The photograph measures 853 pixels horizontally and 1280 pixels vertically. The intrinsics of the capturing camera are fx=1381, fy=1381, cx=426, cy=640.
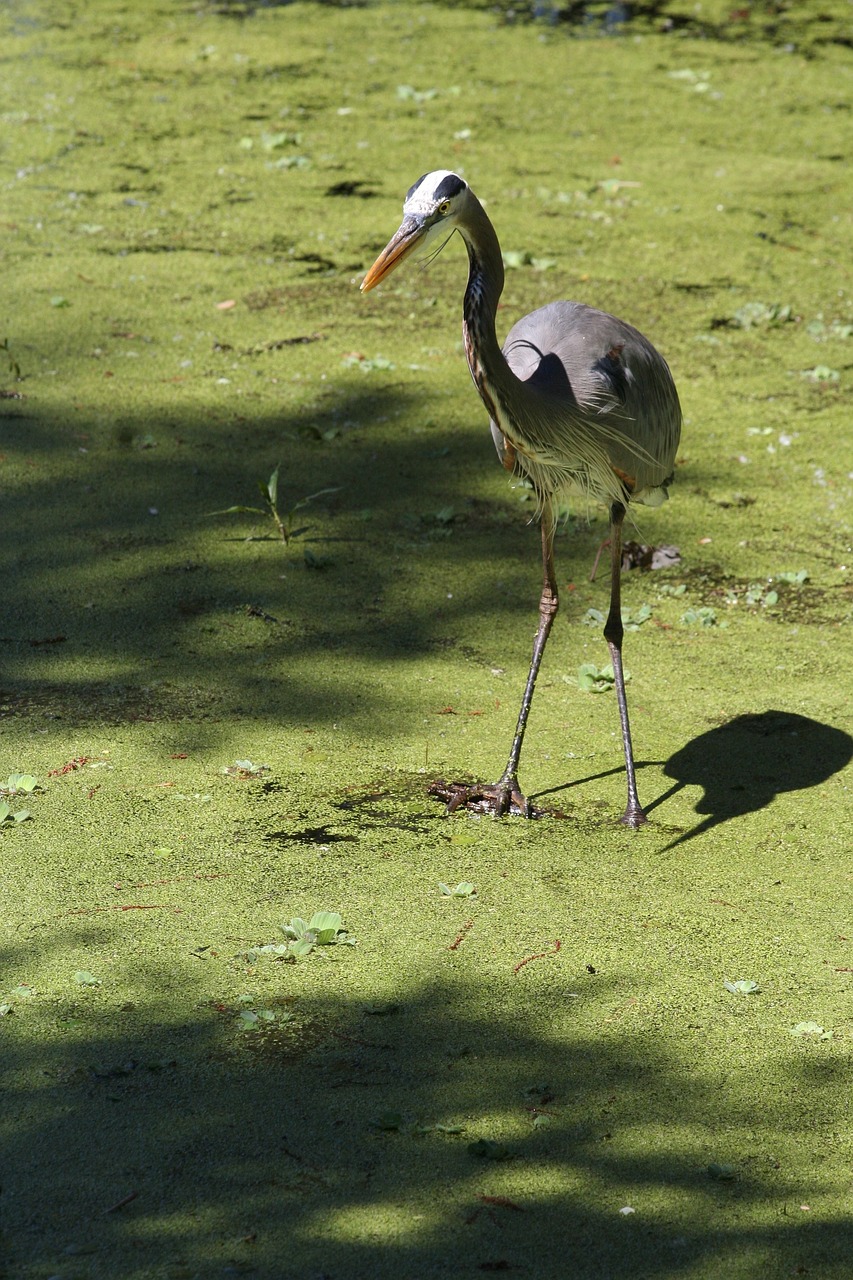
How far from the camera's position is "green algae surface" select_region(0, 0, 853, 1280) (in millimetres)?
2152

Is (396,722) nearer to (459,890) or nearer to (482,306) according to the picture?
(459,890)

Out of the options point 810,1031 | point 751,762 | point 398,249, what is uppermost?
point 398,249

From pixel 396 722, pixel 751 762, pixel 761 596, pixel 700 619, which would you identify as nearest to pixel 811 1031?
pixel 751 762

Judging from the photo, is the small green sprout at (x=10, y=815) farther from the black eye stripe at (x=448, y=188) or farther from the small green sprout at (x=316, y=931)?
the black eye stripe at (x=448, y=188)

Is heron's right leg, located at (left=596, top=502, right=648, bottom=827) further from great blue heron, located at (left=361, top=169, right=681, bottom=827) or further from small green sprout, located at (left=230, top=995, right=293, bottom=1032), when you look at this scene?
small green sprout, located at (left=230, top=995, right=293, bottom=1032)

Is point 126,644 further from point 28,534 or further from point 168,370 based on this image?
point 168,370

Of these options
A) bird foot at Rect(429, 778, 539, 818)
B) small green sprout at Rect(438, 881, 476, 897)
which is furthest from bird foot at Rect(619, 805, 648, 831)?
small green sprout at Rect(438, 881, 476, 897)

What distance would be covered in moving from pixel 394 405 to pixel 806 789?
100 inches

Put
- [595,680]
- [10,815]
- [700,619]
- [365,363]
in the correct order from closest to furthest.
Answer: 1. [10,815]
2. [595,680]
3. [700,619]
4. [365,363]

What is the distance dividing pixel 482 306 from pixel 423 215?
9.0 inches

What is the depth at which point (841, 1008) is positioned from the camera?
104 inches

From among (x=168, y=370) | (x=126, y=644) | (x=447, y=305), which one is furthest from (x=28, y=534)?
(x=447, y=305)

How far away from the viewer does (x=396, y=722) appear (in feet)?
12.2

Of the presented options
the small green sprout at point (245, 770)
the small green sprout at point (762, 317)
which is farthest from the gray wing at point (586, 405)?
the small green sprout at point (762, 317)
